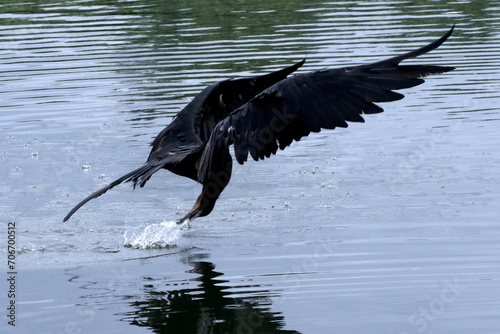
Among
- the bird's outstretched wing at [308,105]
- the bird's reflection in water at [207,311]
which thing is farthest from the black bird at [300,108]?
the bird's reflection in water at [207,311]

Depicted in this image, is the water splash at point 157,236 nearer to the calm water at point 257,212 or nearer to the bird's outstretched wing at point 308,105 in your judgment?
the calm water at point 257,212

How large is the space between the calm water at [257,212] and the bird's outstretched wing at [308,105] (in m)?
0.94

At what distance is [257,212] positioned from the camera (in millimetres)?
7980

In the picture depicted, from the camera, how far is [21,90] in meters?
13.3

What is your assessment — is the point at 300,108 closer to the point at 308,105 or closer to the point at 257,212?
the point at 308,105

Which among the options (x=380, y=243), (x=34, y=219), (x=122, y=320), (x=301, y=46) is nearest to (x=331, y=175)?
(x=380, y=243)

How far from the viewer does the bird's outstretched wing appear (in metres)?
5.93

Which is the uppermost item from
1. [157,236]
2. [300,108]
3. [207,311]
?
[300,108]

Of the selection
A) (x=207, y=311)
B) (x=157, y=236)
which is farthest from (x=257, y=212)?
(x=207, y=311)

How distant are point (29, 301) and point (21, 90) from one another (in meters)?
7.51

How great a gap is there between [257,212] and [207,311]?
6.65ft

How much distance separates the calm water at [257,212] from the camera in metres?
5.99

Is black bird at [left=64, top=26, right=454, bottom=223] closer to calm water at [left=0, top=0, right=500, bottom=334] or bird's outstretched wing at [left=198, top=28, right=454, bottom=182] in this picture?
bird's outstretched wing at [left=198, top=28, right=454, bottom=182]

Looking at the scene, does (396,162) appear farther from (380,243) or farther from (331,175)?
(380,243)
